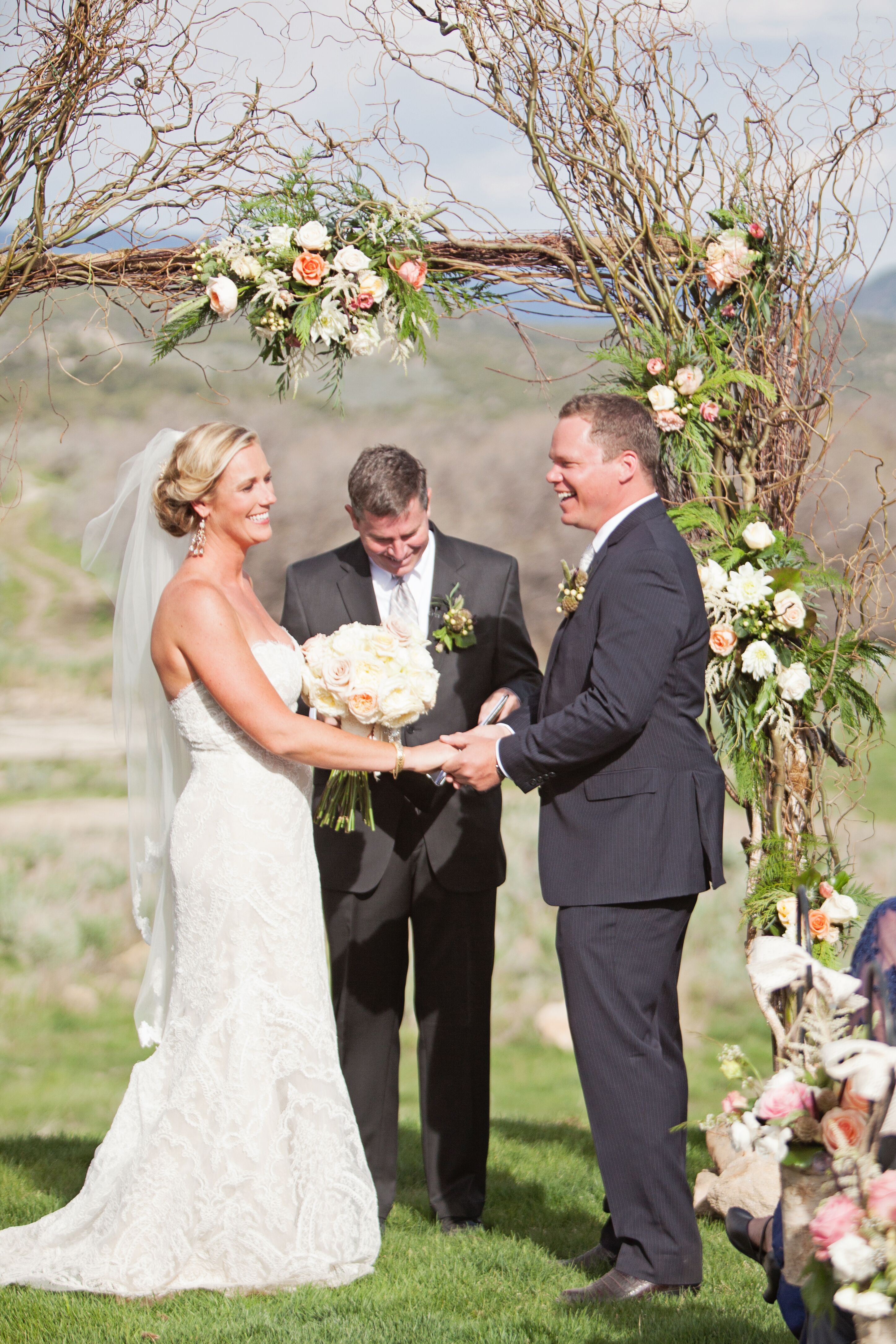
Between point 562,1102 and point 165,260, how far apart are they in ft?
24.6

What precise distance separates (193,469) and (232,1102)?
1.83 metres

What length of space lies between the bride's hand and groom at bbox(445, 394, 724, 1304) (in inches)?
10.2

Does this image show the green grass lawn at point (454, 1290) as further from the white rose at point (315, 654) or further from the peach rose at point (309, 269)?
the peach rose at point (309, 269)

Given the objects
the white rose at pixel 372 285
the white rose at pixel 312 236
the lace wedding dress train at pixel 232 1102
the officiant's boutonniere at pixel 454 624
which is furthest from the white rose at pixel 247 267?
the lace wedding dress train at pixel 232 1102

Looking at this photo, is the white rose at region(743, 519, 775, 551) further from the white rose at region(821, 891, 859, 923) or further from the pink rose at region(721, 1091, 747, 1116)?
the pink rose at region(721, 1091, 747, 1116)

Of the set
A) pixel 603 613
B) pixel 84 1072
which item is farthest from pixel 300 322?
pixel 84 1072

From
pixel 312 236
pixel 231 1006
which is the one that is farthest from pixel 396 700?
pixel 312 236

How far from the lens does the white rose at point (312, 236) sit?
4430 mm

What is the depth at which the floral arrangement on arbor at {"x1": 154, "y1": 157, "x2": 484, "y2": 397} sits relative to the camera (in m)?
4.43

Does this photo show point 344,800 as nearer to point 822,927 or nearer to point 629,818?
point 629,818

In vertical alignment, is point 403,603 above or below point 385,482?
below

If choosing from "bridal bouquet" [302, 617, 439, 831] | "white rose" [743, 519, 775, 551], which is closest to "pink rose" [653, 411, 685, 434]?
"white rose" [743, 519, 775, 551]

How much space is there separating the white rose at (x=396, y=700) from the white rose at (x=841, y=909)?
1.76 metres

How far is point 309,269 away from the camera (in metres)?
4.41
